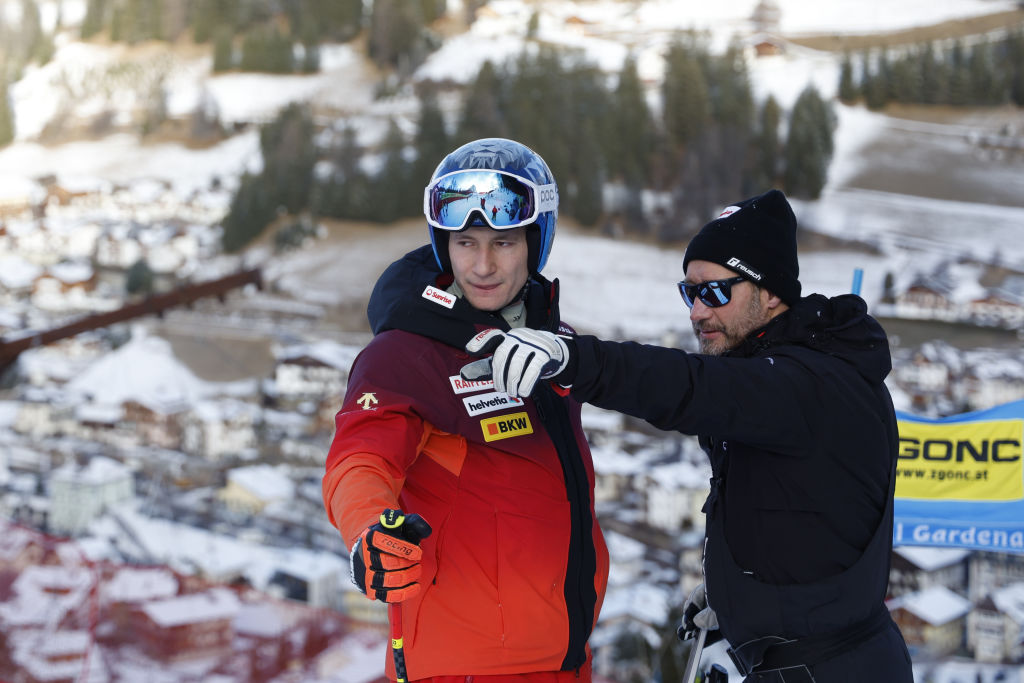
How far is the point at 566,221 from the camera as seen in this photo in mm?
12484

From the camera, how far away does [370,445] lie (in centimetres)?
129

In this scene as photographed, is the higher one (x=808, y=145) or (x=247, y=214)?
(x=808, y=145)

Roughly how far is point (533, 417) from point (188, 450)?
1198 centimetres

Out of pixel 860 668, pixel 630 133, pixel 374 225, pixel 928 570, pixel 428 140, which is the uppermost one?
pixel 860 668

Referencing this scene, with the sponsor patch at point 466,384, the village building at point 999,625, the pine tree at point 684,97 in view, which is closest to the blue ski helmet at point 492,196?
the sponsor patch at point 466,384

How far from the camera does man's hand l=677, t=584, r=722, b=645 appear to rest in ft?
5.84

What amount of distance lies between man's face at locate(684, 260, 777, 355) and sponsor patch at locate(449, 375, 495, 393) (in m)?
0.44

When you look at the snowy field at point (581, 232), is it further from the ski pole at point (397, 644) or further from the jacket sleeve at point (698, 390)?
the ski pole at point (397, 644)

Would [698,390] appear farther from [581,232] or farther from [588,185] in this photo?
[588,185]

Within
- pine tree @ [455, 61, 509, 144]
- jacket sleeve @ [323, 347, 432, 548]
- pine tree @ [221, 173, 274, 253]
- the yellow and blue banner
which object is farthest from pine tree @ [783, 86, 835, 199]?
jacket sleeve @ [323, 347, 432, 548]

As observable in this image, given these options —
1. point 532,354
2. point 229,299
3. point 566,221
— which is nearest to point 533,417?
point 532,354

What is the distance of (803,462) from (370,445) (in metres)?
0.71

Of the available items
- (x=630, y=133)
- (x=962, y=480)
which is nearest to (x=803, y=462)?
(x=962, y=480)

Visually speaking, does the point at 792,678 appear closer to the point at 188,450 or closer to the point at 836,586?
the point at 836,586
